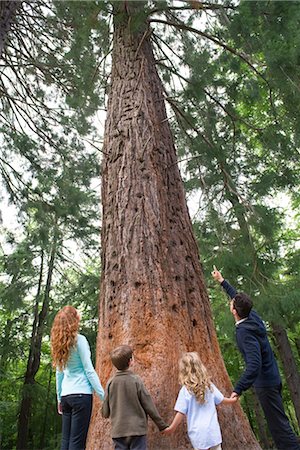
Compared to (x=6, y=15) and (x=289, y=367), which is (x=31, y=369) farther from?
(x=6, y=15)

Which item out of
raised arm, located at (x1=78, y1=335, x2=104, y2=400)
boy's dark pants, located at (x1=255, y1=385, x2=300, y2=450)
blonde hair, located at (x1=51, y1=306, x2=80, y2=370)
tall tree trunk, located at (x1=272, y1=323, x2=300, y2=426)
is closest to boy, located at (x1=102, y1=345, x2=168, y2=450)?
raised arm, located at (x1=78, y1=335, x2=104, y2=400)

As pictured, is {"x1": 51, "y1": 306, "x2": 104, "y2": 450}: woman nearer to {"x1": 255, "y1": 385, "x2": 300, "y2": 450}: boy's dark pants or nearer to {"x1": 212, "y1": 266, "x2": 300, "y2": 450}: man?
{"x1": 212, "y1": 266, "x2": 300, "y2": 450}: man

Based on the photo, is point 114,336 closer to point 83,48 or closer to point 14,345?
point 83,48

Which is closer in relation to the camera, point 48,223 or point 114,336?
point 114,336

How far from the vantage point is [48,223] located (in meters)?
7.66

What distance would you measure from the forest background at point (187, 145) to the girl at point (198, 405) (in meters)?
2.08

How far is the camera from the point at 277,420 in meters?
2.76

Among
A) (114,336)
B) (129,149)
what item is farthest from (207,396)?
(129,149)

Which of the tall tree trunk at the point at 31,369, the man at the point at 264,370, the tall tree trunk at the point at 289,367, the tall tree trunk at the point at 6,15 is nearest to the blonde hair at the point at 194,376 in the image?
the man at the point at 264,370

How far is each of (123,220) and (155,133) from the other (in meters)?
1.24

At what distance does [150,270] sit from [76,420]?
4.05 feet

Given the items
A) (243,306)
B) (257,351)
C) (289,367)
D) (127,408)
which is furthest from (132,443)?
(289,367)

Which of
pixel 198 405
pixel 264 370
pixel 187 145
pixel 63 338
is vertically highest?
pixel 187 145

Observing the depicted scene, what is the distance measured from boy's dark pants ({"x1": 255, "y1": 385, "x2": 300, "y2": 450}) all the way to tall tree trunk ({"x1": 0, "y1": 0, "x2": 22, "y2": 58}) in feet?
21.6
